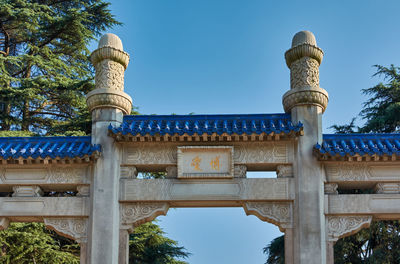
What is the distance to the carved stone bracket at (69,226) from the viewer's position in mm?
8700

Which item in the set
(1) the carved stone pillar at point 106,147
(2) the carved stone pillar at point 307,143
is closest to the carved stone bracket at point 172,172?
(1) the carved stone pillar at point 106,147

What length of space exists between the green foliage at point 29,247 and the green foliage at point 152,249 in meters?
2.08

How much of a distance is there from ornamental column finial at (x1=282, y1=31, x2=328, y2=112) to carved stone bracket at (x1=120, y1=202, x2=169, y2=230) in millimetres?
3018

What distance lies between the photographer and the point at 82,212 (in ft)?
28.6

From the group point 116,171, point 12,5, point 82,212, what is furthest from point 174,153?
point 12,5

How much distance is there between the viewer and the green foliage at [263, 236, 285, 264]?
16406mm

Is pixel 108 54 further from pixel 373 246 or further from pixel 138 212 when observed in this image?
pixel 373 246

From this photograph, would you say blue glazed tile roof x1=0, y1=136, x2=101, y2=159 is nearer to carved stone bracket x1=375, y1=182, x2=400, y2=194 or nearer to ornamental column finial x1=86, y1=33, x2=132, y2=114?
ornamental column finial x1=86, y1=33, x2=132, y2=114

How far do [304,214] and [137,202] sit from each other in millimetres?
2908

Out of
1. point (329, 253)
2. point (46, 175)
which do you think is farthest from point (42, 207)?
point (329, 253)

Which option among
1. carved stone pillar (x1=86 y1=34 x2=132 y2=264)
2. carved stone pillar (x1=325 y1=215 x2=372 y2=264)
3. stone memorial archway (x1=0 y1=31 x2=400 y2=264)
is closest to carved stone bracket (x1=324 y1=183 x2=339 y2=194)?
stone memorial archway (x1=0 y1=31 x2=400 y2=264)

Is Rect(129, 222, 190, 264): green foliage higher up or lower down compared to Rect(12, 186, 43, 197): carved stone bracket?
lower down

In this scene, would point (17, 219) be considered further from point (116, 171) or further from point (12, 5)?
point (12, 5)

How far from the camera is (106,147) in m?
8.97
